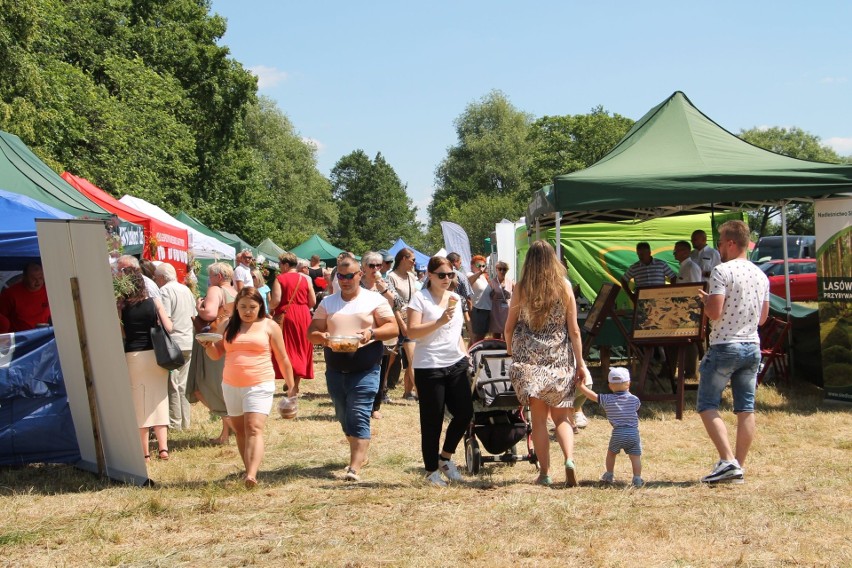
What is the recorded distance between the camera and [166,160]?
1207 inches

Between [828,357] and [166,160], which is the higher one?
[166,160]

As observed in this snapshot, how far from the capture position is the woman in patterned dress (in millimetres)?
6062

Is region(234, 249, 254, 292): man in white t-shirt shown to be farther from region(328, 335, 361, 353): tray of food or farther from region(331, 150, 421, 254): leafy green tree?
region(331, 150, 421, 254): leafy green tree

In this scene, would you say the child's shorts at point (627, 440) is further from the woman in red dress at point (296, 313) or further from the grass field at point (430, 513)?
the woman in red dress at point (296, 313)

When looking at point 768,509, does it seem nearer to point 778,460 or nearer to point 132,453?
point 778,460

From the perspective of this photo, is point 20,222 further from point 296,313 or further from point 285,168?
point 285,168

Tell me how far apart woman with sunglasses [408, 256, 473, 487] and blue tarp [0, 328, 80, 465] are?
9.39 ft

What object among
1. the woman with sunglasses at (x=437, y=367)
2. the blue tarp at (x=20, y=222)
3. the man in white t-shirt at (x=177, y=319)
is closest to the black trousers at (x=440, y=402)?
the woman with sunglasses at (x=437, y=367)

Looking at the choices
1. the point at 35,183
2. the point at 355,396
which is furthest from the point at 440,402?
A: the point at 35,183

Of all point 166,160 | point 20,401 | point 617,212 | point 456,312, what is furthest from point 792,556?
point 166,160

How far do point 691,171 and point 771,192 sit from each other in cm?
83

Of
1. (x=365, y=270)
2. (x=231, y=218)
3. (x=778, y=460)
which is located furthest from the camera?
(x=231, y=218)

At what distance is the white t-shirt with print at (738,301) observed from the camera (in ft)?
20.3

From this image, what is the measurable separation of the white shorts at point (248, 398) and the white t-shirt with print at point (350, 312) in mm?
647
